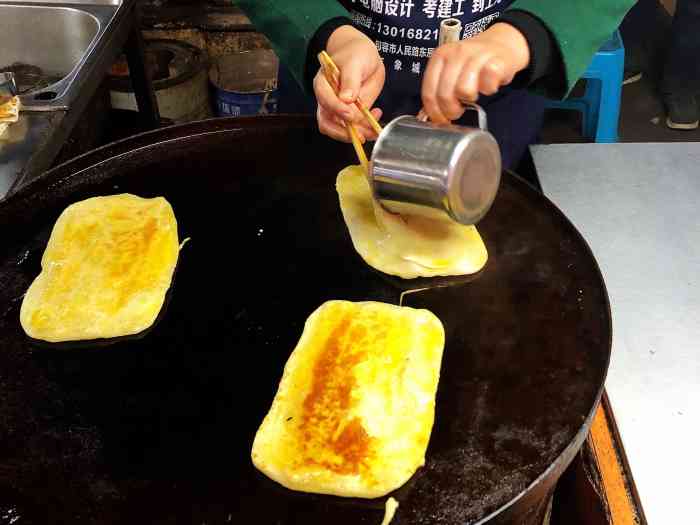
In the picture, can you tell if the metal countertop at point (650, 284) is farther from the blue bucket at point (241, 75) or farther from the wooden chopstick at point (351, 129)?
the blue bucket at point (241, 75)

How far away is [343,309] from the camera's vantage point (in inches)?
50.3

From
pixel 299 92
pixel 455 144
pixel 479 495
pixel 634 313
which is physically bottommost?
pixel 634 313

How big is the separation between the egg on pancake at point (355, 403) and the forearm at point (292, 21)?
757mm

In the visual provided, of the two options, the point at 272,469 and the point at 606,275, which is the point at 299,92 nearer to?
the point at 606,275

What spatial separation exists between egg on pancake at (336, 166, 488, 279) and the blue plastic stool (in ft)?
3.65

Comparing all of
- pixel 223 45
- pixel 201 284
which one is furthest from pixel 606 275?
pixel 223 45

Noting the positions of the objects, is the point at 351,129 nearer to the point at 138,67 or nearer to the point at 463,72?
the point at 463,72

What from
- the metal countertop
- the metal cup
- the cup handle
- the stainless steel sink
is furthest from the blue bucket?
the metal cup

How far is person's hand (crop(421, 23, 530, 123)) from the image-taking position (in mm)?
1330

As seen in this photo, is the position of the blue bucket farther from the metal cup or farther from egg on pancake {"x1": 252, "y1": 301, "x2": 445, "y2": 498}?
egg on pancake {"x1": 252, "y1": 301, "x2": 445, "y2": 498}

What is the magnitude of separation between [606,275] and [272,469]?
1053 millimetres

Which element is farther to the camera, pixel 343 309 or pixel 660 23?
pixel 660 23

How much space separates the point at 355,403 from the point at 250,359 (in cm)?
23

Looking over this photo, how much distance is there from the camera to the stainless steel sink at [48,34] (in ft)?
8.16
